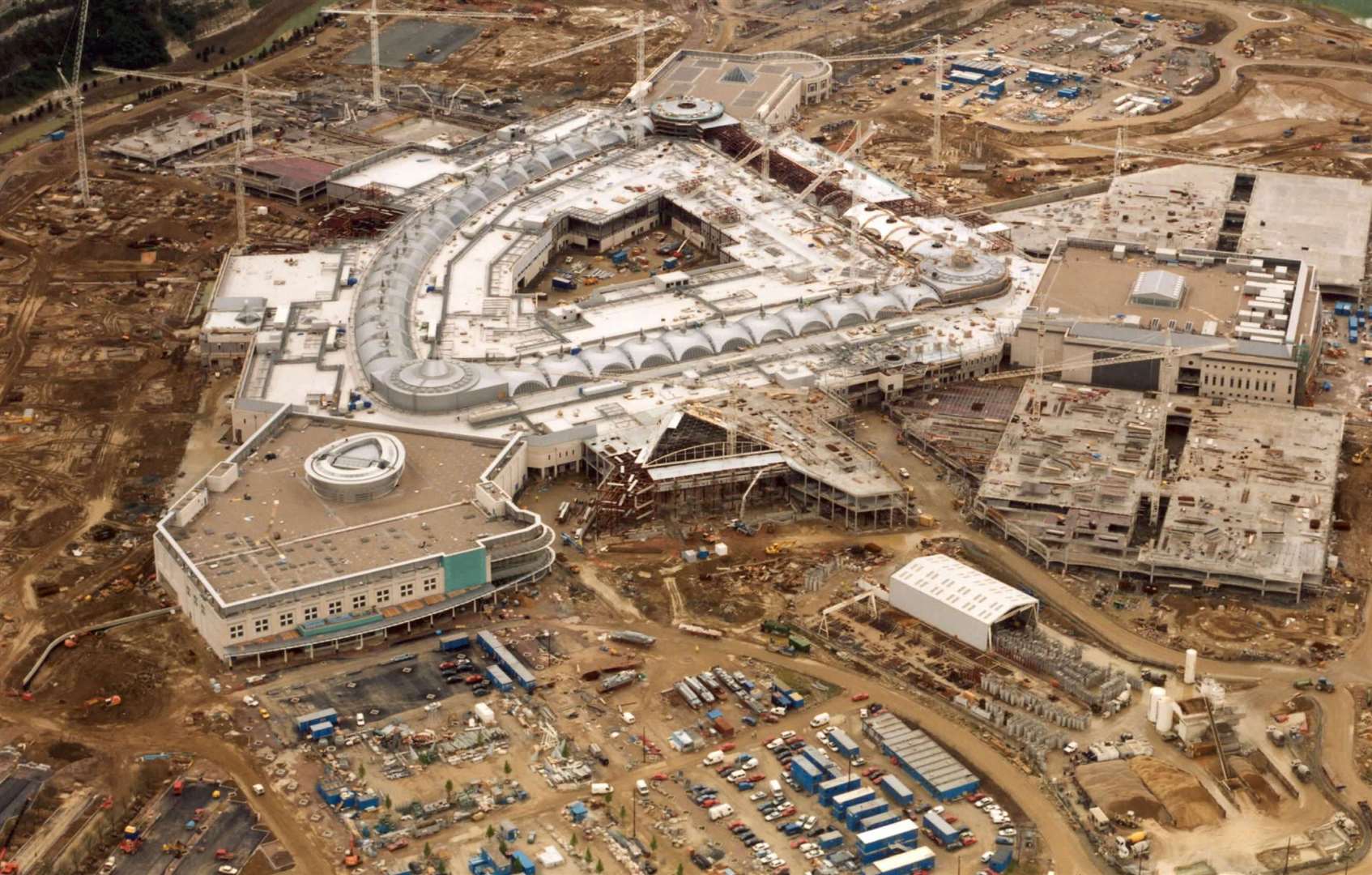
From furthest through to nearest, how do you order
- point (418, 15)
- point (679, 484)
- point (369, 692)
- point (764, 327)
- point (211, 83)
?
point (418, 15) < point (211, 83) < point (764, 327) < point (679, 484) < point (369, 692)

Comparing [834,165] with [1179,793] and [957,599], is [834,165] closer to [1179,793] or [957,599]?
[957,599]

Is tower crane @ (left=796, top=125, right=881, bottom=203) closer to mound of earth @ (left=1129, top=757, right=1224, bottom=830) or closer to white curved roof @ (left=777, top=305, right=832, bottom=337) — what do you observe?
white curved roof @ (left=777, top=305, right=832, bottom=337)

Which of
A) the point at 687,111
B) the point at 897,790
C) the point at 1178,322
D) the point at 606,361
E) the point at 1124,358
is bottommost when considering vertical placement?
the point at 687,111

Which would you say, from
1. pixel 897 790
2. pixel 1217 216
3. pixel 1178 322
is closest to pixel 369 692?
pixel 897 790

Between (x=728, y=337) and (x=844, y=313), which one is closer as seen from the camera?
(x=728, y=337)

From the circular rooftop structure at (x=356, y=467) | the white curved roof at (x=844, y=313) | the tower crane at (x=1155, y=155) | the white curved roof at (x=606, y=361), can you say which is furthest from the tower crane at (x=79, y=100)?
the tower crane at (x=1155, y=155)

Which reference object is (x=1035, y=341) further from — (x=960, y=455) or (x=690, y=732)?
(x=690, y=732)
